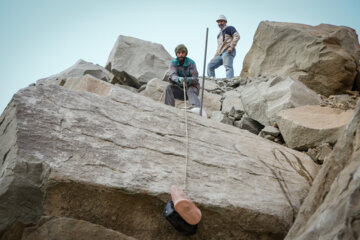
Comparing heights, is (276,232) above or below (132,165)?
below

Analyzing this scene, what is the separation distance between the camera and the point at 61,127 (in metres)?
3.40

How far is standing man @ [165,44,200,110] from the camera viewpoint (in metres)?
7.18

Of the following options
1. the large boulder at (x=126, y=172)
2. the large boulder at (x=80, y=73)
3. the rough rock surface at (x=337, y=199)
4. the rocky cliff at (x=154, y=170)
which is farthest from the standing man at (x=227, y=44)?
the rough rock surface at (x=337, y=199)

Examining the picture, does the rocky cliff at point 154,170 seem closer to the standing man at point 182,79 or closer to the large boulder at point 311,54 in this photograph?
the standing man at point 182,79

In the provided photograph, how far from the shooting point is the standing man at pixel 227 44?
12102mm

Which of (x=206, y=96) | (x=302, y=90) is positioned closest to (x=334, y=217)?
(x=302, y=90)

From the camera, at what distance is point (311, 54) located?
942 cm

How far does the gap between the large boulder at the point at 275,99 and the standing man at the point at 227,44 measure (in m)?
4.61

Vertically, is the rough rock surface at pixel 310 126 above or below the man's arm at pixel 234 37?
below

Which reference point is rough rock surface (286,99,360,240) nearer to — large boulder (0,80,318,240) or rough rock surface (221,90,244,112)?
large boulder (0,80,318,240)

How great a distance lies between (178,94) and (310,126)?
3254 mm

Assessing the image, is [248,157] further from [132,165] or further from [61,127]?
[61,127]

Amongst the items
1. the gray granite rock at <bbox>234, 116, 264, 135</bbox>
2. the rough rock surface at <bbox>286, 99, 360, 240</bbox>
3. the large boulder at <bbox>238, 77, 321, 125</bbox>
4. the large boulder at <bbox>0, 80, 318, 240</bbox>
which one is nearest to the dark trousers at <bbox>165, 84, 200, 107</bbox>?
the gray granite rock at <bbox>234, 116, 264, 135</bbox>

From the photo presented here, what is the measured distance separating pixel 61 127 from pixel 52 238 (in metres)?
1.22
